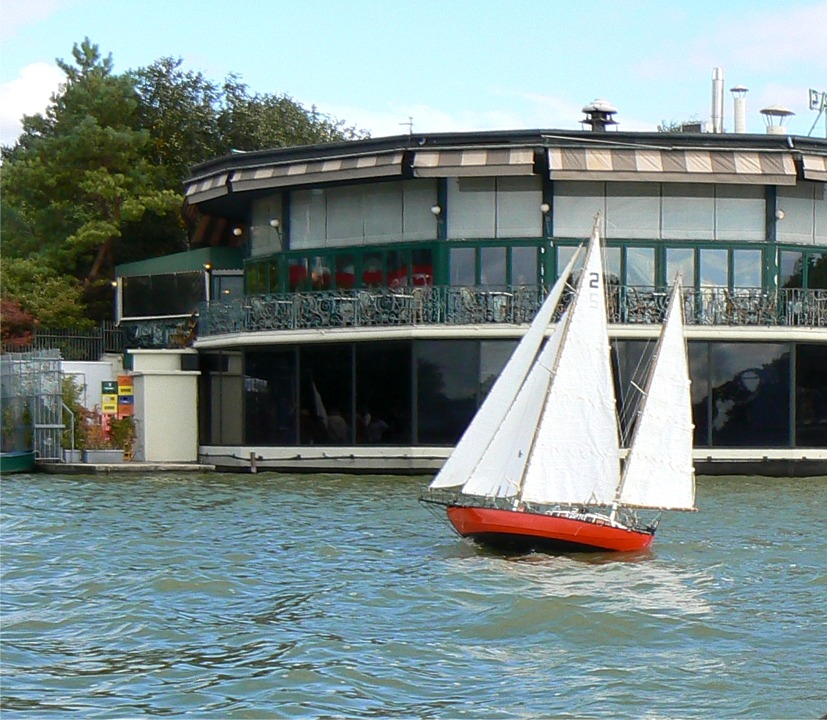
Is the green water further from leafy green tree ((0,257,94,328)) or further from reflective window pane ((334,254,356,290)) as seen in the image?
leafy green tree ((0,257,94,328))

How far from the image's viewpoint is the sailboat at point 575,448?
23.6 metres

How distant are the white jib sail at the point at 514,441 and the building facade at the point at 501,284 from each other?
12.1m

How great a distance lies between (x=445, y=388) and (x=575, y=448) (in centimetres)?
1313

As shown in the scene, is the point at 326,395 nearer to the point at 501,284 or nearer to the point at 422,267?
the point at 422,267

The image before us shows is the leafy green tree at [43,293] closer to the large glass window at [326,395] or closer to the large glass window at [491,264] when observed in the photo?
the large glass window at [326,395]

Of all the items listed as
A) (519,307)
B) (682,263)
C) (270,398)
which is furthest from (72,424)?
(682,263)

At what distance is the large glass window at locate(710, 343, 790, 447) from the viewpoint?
37.6 m

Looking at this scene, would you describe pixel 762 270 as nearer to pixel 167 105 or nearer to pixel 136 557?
pixel 136 557

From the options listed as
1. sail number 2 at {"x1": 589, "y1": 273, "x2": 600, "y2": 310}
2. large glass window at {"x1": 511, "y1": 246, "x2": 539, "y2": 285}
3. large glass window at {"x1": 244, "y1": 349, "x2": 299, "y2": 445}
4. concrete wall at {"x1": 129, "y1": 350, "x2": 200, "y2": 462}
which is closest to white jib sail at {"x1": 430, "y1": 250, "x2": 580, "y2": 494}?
sail number 2 at {"x1": 589, "y1": 273, "x2": 600, "y2": 310}

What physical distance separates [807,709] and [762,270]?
2489cm

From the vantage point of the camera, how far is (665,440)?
2503 centimetres

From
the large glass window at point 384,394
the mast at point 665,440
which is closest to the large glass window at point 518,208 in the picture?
the large glass window at point 384,394

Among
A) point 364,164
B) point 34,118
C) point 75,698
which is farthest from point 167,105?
point 75,698

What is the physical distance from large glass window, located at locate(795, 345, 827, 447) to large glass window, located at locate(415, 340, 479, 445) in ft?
25.6
